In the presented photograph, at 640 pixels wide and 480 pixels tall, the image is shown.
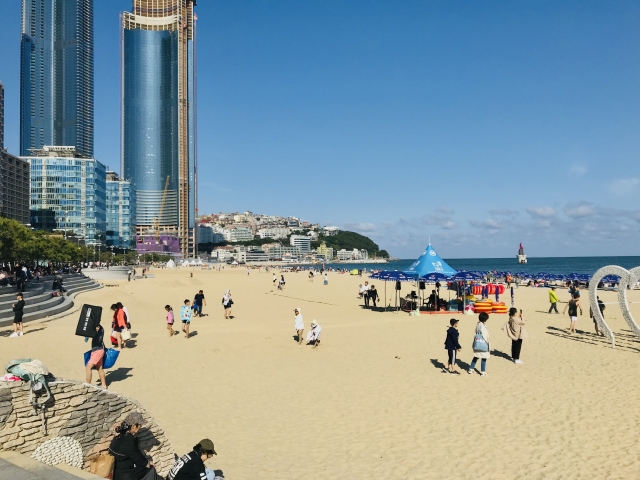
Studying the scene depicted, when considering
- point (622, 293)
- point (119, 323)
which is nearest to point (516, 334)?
point (622, 293)

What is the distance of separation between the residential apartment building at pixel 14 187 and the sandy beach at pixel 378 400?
9881cm

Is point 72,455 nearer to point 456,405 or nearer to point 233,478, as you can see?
point 233,478

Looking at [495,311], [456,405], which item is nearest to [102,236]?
[495,311]

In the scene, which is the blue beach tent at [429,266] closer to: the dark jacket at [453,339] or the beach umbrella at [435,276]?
the beach umbrella at [435,276]

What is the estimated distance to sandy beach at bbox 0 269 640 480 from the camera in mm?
6461

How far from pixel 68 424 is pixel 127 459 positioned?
817 millimetres

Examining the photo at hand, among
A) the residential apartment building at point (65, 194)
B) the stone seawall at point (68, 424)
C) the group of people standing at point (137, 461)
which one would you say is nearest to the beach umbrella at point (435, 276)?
the stone seawall at point (68, 424)

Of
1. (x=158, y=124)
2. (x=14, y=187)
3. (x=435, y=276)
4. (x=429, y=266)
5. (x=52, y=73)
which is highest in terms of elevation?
(x=52, y=73)

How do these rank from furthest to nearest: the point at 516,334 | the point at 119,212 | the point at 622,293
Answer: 1. the point at 119,212
2. the point at 622,293
3. the point at 516,334

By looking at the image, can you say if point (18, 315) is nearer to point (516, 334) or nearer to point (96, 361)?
point (96, 361)

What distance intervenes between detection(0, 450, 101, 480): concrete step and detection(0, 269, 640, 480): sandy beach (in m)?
2.29

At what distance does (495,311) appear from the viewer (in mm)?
22219

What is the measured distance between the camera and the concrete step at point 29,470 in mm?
4016

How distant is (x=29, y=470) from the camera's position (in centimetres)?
416
